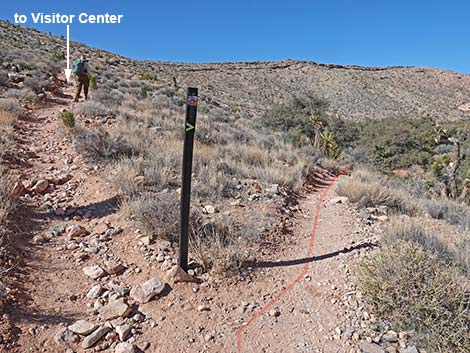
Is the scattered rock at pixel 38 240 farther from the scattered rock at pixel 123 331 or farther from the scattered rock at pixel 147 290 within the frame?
the scattered rock at pixel 123 331

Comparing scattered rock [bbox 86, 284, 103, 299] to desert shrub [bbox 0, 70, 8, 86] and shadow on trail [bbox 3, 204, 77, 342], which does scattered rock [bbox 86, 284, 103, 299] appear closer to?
shadow on trail [bbox 3, 204, 77, 342]

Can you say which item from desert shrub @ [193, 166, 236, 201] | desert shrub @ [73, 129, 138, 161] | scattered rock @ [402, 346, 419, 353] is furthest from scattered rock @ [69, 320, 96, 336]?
desert shrub @ [73, 129, 138, 161]

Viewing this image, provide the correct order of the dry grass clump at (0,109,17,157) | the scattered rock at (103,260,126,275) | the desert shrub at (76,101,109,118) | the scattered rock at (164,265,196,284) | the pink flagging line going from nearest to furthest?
the pink flagging line < the scattered rock at (164,265,196,284) < the scattered rock at (103,260,126,275) < the dry grass clump at (0,109,17,157) < the desert shrub at (76,101,109,118)

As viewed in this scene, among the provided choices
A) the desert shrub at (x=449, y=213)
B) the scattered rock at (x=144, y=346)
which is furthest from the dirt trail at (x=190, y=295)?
the desert shrub at (x=449, y=213)

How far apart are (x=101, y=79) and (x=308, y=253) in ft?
53.9

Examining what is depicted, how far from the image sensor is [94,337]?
279 cm

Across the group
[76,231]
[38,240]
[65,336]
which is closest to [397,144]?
[76,231]

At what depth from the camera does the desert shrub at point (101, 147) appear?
6.39m

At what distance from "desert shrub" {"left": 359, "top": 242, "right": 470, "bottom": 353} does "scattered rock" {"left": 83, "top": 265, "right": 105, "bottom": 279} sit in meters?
2.80

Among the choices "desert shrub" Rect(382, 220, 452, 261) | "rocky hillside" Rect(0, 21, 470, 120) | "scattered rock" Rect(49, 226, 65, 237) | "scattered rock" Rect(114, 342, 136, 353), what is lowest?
"scattered rock" Rect(114, 342, 136, 353)

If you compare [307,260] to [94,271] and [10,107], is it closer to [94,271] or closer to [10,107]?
[94,271]

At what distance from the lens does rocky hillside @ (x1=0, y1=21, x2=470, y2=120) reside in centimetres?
4256

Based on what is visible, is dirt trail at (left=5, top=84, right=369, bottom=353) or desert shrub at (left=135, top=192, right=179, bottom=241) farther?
desert shrub at (left=135, top=192, right=179, bottom=241)

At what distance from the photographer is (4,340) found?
8.40 feet
